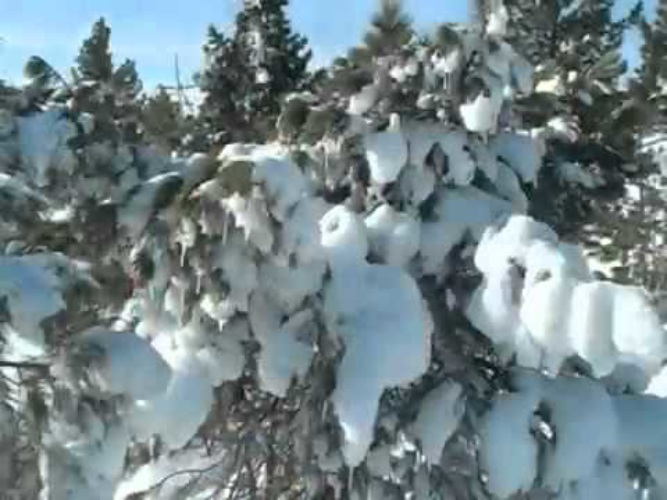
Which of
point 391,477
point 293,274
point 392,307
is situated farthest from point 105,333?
point 391,477

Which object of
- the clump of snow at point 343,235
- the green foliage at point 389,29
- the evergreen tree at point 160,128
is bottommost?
the clump of snow at point 343,235

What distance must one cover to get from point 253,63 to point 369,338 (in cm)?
2193

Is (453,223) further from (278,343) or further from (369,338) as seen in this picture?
(278,343)

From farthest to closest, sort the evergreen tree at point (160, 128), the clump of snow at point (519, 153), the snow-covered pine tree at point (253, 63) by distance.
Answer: the snow-covered pine tree at point (253, 63), the evergreen tree at point (160, 128), the clump of snow at point (519, 153)

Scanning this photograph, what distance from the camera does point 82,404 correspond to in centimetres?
374

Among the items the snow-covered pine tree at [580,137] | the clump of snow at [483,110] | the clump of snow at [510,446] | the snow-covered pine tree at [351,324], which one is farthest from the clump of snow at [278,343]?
the snow-covered pine tree at [580,137]

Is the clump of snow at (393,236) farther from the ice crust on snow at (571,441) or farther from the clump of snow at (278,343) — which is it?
the ice crust on snow at (571,441)

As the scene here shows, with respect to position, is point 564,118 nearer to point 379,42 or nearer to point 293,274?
point 379,42

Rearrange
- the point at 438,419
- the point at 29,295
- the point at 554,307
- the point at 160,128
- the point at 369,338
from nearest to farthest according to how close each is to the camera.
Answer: the point at 29,295 → the point at 554,307 → the point at 369,338 → the point at 438,419 → the point at 160,128

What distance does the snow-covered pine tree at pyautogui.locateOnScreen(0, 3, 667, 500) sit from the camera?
3715 millimetres

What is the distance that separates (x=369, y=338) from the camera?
3990 mm

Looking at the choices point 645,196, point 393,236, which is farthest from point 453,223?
point 645,196

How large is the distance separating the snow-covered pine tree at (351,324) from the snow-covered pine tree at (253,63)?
59.0 feet

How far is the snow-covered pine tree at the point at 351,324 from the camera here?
3.71 metres
